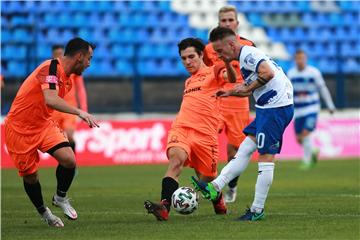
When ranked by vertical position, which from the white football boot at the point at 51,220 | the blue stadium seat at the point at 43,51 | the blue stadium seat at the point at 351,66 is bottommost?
the blue stadium seat at the point at 351,66

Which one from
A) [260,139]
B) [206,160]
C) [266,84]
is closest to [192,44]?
[266,84]

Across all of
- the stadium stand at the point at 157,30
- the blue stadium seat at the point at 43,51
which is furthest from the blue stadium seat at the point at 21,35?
the blue stadium seat at the point at 43,51

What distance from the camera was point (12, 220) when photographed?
1061 cm

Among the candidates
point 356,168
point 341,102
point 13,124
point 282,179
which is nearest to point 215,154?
point 13,124

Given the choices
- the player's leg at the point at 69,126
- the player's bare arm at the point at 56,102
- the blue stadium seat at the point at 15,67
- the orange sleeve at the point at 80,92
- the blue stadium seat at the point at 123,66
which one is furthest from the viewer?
the blue stadium seat at the point at 123,66

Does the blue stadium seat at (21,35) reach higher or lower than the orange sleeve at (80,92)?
higher

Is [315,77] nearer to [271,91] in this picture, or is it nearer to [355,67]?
[355,67]

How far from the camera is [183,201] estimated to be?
987 centimetres

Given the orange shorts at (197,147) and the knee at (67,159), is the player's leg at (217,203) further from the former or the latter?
the knee at (67,159)

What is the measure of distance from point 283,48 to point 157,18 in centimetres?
398

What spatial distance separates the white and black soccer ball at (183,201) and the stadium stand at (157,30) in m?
14.3

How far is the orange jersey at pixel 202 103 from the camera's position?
10.8 meters

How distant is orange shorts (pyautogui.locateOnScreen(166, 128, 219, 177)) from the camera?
10586mm

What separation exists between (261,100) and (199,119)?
3.47 feet
